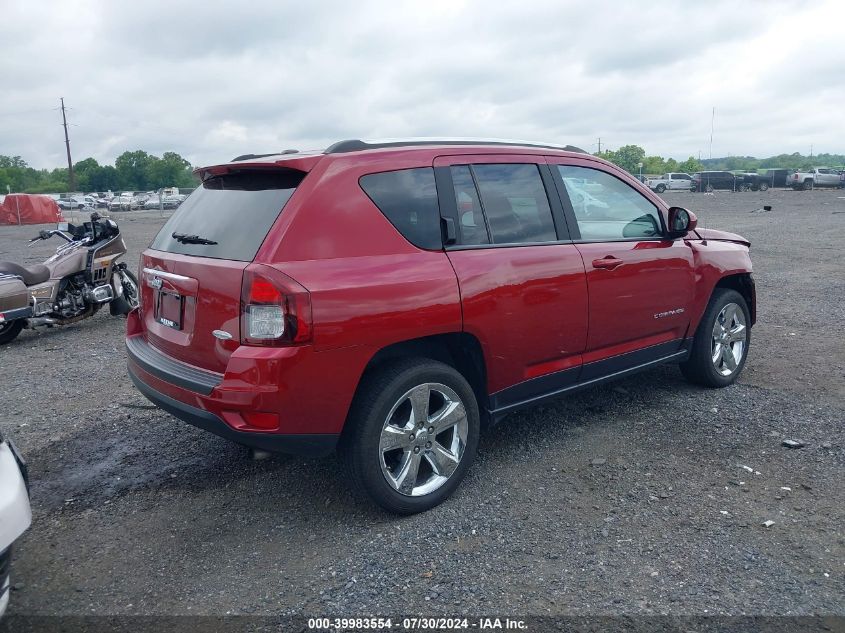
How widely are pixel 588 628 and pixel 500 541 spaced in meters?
0.71

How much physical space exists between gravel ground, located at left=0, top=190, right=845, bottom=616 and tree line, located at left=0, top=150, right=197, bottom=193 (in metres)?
91.9

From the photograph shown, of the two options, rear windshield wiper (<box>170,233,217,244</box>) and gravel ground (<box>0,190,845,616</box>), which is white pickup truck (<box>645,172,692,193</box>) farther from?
rear windshield wiper (<box>170,233,217,244</box>)

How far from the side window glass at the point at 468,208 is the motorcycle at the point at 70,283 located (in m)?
5.73

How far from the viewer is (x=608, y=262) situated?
4438mm

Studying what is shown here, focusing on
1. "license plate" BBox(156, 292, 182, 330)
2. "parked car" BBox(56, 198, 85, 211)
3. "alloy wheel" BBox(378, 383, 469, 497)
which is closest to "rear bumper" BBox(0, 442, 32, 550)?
"license plate" BBox(156, 292, 182, 330)

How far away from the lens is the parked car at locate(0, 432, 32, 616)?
254 centimetres

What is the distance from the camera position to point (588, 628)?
2.80 m

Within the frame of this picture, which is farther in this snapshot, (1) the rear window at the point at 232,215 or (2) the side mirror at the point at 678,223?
(2) the side mirror at the point at 678,223

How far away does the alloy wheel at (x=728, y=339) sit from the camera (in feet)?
18.0

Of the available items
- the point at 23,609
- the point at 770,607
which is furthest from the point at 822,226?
the point at 23,609

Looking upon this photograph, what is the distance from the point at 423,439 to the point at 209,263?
1392 mm

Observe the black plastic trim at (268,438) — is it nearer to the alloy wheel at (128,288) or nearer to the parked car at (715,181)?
the alloy wheel at (128,288)

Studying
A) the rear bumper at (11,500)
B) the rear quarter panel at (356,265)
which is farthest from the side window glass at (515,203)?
the rear bumper at (11,500)

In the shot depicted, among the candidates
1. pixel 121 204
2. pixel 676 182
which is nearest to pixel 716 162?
pixel 676 182
